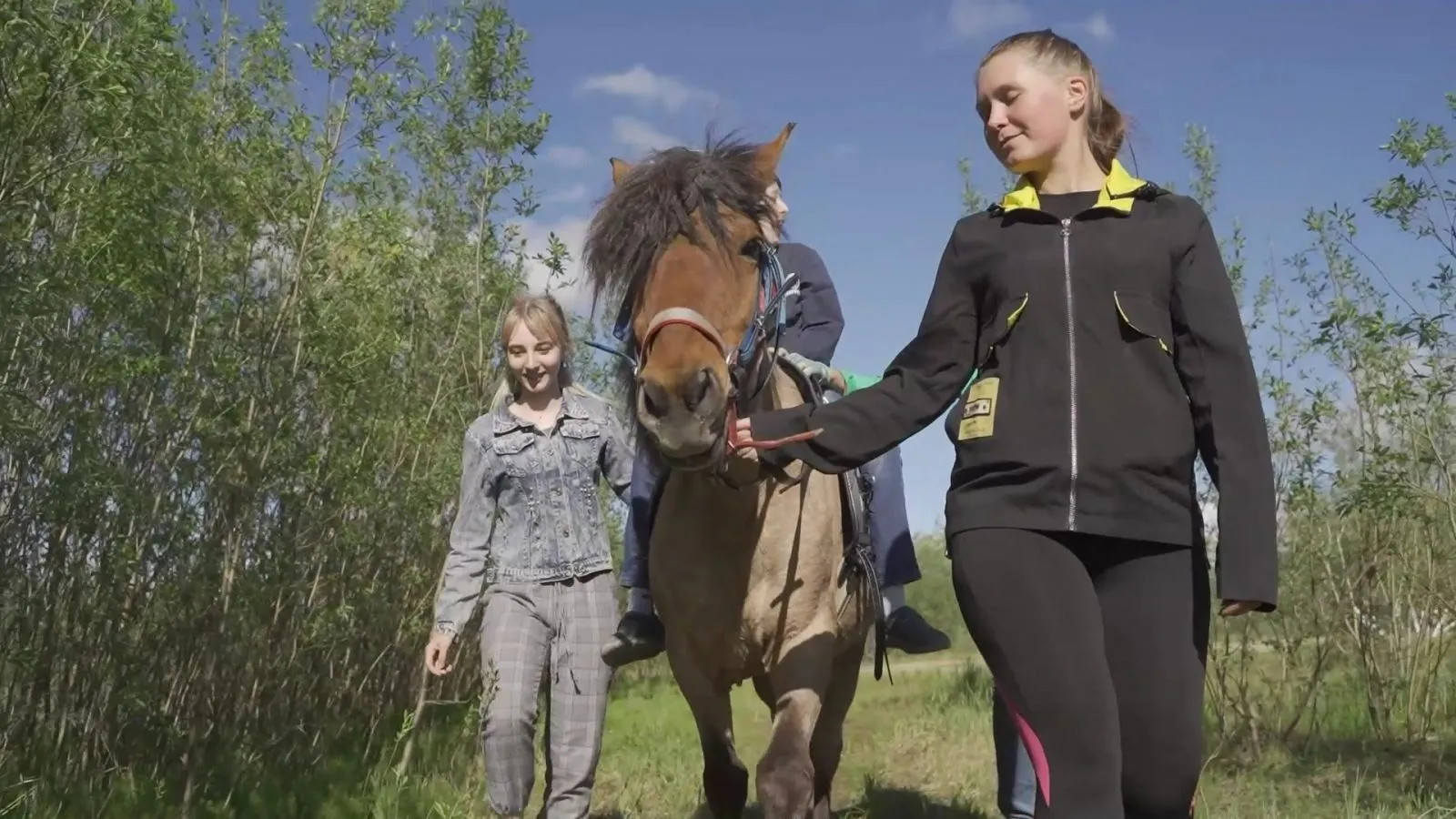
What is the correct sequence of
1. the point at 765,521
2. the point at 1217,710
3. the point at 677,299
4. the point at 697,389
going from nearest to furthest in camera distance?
the point at 697,389, the point at 677,299, the point at 765,521, the point at 1217,710

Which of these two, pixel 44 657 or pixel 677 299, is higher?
pixel 677 299

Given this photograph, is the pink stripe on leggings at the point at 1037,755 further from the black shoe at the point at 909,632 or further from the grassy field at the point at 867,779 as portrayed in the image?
the grassy field at the point at 867,779

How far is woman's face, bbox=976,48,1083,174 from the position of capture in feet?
8.26

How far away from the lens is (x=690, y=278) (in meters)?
3.29

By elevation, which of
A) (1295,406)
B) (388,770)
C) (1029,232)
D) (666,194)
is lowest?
(388,770)

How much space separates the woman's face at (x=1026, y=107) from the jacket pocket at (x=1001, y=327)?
0.35 m

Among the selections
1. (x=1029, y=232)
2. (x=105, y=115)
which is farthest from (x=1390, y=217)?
(x=105, y=115)

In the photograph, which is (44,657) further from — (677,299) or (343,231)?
(677,299)

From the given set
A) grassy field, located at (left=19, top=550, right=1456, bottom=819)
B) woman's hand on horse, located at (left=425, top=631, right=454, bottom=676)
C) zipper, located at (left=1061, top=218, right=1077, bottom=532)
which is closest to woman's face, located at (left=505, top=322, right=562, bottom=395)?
woman's hand on horse, located at (left=425, top=631, right=454, bottom=676)

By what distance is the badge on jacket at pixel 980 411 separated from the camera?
2385 mm

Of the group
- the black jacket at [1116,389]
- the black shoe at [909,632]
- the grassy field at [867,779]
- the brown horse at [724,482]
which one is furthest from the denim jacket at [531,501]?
the black jacket at [1116,389]

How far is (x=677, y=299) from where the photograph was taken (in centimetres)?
320

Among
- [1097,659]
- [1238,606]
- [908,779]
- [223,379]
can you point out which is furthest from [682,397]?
[908,779]

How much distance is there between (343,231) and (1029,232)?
5480 mm
